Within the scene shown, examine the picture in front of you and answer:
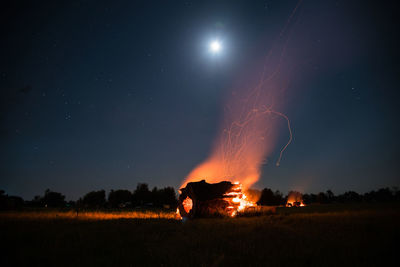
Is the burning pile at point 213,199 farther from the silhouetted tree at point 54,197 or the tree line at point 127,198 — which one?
the silhouetted tree at point 54,197

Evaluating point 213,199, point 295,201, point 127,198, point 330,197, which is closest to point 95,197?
point 127,198

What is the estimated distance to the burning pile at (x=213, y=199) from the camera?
650 inches

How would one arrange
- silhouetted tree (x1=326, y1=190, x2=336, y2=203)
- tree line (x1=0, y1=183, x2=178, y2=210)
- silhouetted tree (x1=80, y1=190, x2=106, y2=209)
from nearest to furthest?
tree line (x1=0, y1=183, x2=178, y2=210) < silhouetted tree (x1=80, y1=190, x2=106, y2=209) < silhouetted tree (x1=326, y1=190, x2=336, y2=203)

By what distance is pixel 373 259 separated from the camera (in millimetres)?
4918

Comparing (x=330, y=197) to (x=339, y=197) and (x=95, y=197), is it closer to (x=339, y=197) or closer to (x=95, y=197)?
(x=339, y=197)

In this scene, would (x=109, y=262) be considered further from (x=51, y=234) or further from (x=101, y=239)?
(x=51, y=234)

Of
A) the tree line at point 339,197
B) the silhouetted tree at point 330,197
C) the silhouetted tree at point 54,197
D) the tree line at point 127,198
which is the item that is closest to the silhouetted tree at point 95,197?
the tree line at point 127,198

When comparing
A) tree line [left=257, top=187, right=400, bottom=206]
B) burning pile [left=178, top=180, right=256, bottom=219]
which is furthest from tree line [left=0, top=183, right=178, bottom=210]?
burning pile [left=178, top=180, right=256, bottom=219]

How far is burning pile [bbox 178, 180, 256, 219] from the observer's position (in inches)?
650

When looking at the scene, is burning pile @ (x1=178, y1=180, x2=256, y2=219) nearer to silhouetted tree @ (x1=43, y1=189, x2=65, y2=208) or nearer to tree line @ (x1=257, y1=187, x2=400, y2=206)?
tree line @ (x1=257, y1=187, x2=400, y2=206)

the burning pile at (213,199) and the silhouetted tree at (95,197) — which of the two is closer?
the burning pile at (213,199)

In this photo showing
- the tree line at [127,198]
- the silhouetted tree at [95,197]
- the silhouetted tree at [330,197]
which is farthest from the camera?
the silhouetted tree at [330,197]

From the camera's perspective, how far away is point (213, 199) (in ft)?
55.6

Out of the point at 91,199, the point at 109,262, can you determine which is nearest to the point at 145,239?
the point at 109,262
